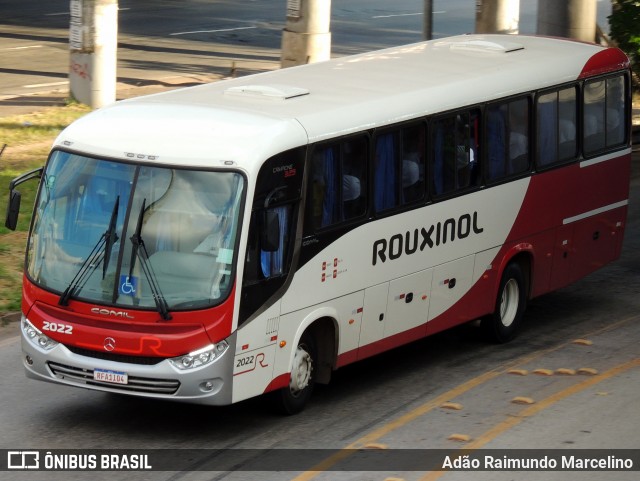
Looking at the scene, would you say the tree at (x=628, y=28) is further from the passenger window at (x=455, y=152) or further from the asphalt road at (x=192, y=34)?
the passenger window at (x=455, y=152)

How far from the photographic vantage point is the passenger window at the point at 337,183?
41.3 feet

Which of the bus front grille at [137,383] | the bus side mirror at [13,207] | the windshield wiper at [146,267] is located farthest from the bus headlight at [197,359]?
the bus side mirror at [13,207]

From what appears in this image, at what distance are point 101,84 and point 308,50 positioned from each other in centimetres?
401

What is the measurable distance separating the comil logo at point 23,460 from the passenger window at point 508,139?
5.93 meters

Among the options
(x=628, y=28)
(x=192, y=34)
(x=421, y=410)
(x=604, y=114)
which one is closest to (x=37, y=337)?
(x=421, y=410)

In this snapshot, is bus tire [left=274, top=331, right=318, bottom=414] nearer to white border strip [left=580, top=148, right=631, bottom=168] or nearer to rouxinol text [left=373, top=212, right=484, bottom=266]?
rouxinol text [left=373, top=212, right=484, bottom=266]

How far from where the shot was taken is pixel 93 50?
25.1 meters

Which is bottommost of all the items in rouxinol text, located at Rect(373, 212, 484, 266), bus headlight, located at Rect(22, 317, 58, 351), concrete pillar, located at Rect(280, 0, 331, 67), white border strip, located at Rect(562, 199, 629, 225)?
bus headlight, located at Rect(22, 317, 58, 351)

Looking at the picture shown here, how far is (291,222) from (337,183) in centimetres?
82

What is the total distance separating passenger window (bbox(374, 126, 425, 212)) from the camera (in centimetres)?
1347

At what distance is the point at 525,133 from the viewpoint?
51.1 ft

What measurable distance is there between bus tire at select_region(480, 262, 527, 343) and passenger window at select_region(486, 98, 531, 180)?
1095mm

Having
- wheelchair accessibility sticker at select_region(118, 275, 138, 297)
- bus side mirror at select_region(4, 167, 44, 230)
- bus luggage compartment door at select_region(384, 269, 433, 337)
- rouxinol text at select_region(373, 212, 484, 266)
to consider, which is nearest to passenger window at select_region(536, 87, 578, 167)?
rouxinol text at select_region(373, 212, 484, 266)

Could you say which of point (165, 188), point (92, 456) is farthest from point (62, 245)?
point (92, 456)
